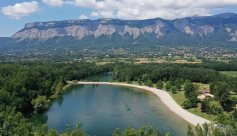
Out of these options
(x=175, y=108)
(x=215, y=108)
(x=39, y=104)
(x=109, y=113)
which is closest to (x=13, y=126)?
(x=39, y=104)

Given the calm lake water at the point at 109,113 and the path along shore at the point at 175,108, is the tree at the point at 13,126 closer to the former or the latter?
the calm lake water at the point at 109,113

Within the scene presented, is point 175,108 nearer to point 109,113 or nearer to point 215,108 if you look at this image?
point 215,108

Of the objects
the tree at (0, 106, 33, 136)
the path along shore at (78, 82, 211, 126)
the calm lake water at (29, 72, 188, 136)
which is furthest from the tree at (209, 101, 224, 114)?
the tree at (0, 106, 33, 136)

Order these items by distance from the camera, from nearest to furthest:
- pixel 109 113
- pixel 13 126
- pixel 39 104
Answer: pixel 13 126 < pixel 109 113 < pixel 39 104

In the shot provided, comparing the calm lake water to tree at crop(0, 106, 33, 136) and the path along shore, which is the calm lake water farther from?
tree at crop(0, 106, 33, 136)

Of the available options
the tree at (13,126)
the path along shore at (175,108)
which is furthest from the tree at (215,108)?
the tree at (13,126)

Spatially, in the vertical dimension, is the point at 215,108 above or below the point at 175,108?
above

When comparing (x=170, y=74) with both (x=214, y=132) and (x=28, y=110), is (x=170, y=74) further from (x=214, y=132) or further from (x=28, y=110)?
(x=28, y=110)

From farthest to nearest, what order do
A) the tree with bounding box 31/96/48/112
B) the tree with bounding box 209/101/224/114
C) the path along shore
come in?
the tree with bounding box 31/96/48/112 < the tree with bounding box 209/101/224/114 < the path along shore
